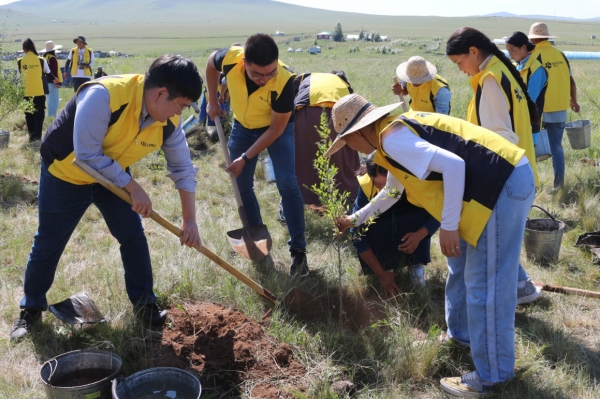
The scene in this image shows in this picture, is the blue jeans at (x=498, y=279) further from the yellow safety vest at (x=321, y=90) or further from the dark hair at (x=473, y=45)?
the yellow safety vest at (x=321, y=90)

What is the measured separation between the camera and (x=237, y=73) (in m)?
4.53

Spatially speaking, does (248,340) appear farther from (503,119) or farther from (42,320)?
(503,119)

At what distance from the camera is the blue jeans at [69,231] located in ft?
10.9

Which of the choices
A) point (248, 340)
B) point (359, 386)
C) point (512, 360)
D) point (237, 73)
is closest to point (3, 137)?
point (237, 73)

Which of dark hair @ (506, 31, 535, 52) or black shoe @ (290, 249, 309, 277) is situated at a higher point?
dark hair @ (506, 31, 535, 52)

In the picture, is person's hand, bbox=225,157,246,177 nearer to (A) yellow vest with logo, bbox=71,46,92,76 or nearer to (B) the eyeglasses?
(B) the eyeglasses

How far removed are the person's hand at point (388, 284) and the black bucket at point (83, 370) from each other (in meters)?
1.99

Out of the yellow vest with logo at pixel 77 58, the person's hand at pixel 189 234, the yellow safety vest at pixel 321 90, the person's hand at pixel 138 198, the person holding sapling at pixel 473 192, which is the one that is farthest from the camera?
the yellow vest with logo at pixel 77 58

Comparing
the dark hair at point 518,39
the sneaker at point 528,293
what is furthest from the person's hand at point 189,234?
the dark hair at point 518,39

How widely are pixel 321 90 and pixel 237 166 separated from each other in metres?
1.87

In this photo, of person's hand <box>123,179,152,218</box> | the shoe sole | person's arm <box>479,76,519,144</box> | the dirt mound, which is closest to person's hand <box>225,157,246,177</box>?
the dirt mound

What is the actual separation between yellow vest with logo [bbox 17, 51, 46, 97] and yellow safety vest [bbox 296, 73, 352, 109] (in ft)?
19.9

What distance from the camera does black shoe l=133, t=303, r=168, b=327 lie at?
A: 3668 mm

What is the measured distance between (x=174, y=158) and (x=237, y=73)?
1.31 m
